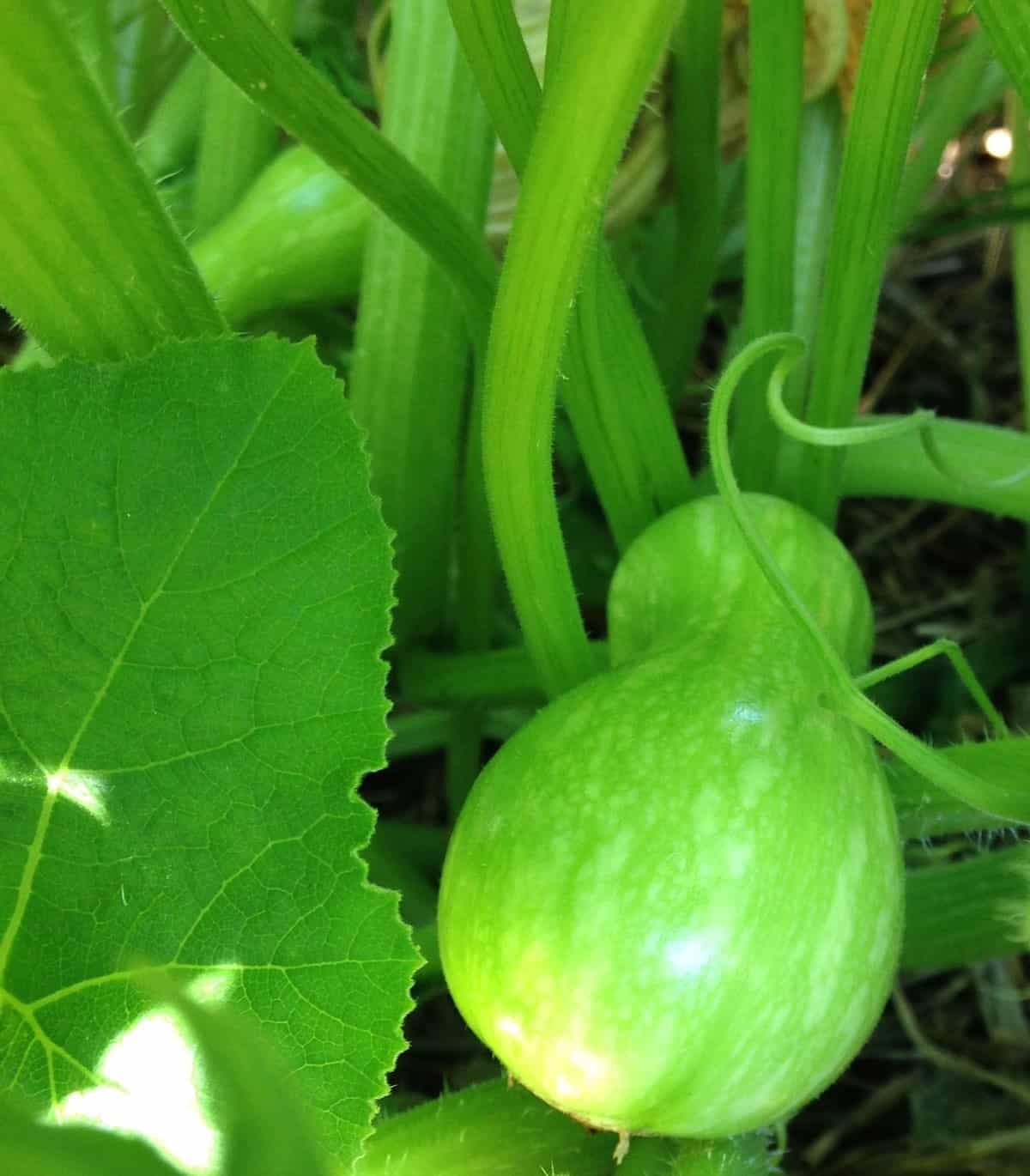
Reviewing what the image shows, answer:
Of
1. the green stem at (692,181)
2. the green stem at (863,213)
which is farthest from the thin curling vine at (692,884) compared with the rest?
the green stem at (692,181)

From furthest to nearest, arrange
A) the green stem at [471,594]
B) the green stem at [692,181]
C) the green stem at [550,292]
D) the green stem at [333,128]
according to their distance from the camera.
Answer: the green stem at [471,594], the green stem at [692,181], the green stem at [333,128], the green stem at [550,292]

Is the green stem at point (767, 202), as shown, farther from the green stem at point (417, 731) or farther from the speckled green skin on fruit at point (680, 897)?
the green stem at point (417, 731)

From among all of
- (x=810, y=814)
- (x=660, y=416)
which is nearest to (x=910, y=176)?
(x=660, y=416)

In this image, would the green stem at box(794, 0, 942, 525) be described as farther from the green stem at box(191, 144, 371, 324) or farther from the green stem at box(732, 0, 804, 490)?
the green stem at box(191, 144, 371, 324)

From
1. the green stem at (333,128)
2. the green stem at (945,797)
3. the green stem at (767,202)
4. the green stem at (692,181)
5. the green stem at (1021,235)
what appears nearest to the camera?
the green stem at (333,128)

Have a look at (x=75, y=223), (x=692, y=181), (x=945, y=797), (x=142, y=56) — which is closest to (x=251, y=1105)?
(x=75, y=223)

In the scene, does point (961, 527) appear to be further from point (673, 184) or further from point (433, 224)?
point (433, 224)
